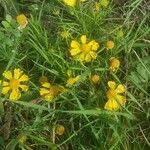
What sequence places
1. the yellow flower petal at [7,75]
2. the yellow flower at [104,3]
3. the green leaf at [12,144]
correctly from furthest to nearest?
the yellow flower at [104,3] → the yellow flower petal at [7,75] → the green leaf at [12,144]

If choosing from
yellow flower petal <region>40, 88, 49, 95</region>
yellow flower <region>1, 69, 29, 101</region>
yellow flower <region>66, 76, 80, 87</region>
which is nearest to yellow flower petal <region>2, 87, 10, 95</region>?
yellow flower <region>1, 69, 29, 101</region>

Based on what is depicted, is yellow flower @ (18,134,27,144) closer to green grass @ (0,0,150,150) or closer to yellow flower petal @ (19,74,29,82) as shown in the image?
green grass @ (0,0,150,150)

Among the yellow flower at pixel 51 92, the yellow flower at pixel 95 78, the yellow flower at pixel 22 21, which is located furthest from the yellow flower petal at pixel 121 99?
the yellow flower at pixel 22 21

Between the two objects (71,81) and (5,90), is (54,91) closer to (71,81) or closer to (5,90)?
(71,81)

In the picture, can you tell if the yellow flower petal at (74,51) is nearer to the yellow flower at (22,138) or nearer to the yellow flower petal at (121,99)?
the yellow flower petal at (121,99)

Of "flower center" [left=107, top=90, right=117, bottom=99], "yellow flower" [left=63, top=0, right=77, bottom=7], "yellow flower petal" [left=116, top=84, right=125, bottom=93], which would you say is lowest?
"flower center" [left=107, top=90, right=117, bottom=99]
